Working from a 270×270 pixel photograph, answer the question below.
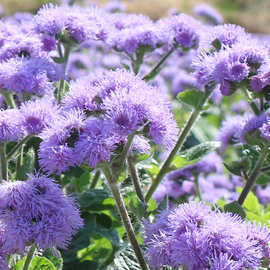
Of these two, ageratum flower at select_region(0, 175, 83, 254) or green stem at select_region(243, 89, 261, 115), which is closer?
ageratum flower at select_region(0, 175, 83, 254)

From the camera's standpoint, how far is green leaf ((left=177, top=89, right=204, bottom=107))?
296 centimetres

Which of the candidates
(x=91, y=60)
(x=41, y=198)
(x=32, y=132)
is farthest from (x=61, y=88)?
(x=91, y=60)

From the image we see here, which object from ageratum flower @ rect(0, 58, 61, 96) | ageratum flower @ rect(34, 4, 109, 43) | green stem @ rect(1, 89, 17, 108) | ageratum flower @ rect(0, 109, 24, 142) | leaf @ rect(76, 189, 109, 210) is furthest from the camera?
ageratum flower @ rect(34, 4, 109, 43)

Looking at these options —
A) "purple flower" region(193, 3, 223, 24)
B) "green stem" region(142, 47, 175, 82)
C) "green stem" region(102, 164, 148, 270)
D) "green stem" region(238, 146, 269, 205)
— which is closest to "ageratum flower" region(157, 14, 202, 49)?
"green stem" region(142, 47, 175, 82)

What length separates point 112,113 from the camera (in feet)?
6.76

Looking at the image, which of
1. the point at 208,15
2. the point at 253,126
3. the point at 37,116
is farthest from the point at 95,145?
the point at 208,15

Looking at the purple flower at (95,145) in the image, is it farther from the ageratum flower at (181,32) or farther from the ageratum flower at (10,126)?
the ageratum flower at (181,32)

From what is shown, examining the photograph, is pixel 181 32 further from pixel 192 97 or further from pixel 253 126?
pixel 253 126

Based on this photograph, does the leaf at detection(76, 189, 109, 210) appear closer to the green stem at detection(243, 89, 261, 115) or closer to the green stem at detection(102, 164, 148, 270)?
the green stem at detection(102, 164, 148, 270)

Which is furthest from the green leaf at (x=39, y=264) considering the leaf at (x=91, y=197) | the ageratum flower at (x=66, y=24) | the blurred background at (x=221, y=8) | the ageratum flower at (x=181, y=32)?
the blurred background at (x=221, y=8)

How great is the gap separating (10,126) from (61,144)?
397 mm

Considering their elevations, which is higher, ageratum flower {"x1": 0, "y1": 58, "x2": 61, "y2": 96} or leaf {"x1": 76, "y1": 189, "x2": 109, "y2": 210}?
ageratum flower {"x1": 0, "y1": 58, "x2": 61, "y2": 96}

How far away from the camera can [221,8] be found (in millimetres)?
24297

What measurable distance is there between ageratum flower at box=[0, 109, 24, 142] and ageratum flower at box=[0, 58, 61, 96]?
0.27 metres
